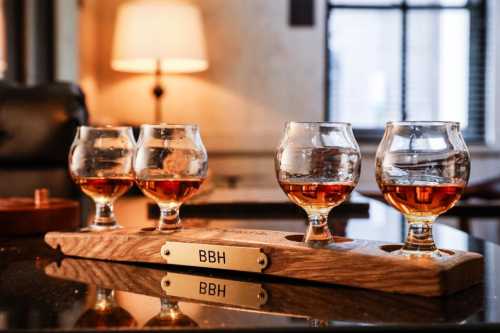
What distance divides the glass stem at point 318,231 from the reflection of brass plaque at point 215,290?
0.09m

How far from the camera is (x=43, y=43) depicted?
3467 mm

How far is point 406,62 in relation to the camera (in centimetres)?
438

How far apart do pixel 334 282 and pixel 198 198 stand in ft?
2.95

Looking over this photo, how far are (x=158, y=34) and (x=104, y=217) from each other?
2.77 meters

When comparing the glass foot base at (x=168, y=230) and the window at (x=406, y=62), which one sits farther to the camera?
the window at (x=406, y=62)

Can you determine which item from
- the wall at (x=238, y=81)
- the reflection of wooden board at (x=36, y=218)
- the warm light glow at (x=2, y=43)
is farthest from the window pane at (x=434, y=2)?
the reflection of wooden board at (x=36, y=218)

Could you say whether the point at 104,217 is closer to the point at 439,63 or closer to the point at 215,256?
the point at 215,256

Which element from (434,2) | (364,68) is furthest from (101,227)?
(434,2)

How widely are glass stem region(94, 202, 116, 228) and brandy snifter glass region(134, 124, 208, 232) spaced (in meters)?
0.11

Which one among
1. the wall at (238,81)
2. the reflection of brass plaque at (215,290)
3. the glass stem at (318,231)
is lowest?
the reflection of brass plaque at (215,290)

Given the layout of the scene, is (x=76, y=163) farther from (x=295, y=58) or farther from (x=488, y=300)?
(x=295, y=58)

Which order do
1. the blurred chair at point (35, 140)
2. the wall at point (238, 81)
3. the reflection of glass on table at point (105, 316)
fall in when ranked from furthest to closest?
the wall at point (238, 81) → the blurred chair at point (35, 140) → the reflection of glass on table at point (105, 316)

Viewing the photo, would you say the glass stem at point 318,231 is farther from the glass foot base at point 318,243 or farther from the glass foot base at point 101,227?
the glass foot base at point 101,227

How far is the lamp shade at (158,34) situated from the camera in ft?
11.9
